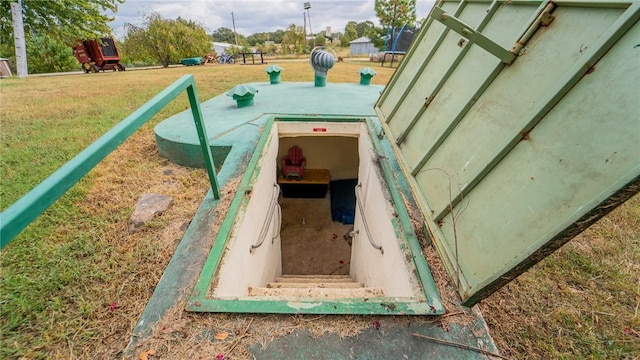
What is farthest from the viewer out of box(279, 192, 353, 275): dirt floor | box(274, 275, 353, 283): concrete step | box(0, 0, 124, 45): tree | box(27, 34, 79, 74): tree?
box(27, 34, 79, 74): tree

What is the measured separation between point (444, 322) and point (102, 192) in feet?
11.6

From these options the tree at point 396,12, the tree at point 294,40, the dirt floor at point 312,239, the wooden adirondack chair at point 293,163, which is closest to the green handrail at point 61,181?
the dirt floor at point 312,239

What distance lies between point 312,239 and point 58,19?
22.4 meters

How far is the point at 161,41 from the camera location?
26.7 metres

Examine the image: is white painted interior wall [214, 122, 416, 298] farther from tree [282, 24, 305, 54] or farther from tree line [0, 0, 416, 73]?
tree [282, 24, 305, 54]

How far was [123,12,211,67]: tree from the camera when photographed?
1038 inches

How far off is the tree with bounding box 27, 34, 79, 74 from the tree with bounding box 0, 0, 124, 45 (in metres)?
6.63

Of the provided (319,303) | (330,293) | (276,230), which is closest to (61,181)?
(319,303)

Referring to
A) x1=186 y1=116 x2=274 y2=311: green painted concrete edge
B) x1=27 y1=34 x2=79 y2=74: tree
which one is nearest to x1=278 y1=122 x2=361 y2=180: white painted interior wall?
x1=186 y1=116 x2=274 y2=311: green painted concrete edge

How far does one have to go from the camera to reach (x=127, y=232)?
242 centimetres

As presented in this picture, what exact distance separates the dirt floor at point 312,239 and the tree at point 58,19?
20.2 meters

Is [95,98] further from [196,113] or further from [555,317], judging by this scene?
[555,317]

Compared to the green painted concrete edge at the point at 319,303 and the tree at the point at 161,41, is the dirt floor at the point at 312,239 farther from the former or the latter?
the tree at the point at 161,41

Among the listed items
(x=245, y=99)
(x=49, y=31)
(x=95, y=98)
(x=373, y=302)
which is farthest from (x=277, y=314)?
(x=49, y=31)
